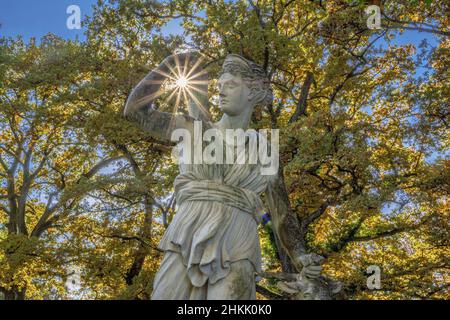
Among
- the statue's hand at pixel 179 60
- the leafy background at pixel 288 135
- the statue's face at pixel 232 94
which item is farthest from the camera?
the leafy background at pixel 288 135

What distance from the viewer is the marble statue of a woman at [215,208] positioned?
3.04 metres

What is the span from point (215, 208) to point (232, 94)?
84 centimetres

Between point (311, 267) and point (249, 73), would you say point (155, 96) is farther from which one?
point (311, 267)

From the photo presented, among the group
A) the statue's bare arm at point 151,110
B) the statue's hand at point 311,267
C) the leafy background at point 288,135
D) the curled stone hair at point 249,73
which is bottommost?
the statue's hand at point 311,267

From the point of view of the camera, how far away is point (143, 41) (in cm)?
1609

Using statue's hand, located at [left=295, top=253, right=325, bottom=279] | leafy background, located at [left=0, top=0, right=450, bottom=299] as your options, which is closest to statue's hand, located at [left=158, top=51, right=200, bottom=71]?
statue's hand, located at [left=295, top=253, right=325, bottom=279]

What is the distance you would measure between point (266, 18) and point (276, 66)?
1.72m

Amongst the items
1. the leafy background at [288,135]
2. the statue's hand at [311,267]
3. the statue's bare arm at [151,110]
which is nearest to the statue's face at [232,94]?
the statue's bare arm at [151,110]

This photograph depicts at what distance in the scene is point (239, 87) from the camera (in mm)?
3619

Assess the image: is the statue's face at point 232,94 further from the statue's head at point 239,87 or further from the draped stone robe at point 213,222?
the draped stone robe at point 213,222

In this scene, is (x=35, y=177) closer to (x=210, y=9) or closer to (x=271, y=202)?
(x=210, y=9)

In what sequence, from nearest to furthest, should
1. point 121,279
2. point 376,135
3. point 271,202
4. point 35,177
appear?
point 271,202, point 376,135, point 121,279, point 35,177
